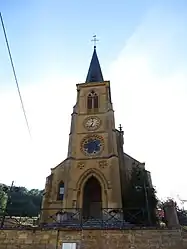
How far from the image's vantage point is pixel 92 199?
21.5 metres

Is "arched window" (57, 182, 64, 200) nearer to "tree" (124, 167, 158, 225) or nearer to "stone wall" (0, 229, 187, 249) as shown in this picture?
"tree" (124, 167, 158, 225)

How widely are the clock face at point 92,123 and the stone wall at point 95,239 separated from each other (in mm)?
14410

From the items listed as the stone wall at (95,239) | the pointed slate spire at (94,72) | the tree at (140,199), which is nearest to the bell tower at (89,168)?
the tree at (140,199)

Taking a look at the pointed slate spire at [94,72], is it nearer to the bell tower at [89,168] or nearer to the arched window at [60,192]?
the bell tower at [89,168]

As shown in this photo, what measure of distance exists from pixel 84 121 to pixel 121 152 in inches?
226

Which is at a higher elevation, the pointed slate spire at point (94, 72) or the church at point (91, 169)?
the pointed slate spire at point (94, 72)

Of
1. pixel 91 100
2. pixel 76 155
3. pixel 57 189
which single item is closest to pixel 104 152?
pixel 76 155

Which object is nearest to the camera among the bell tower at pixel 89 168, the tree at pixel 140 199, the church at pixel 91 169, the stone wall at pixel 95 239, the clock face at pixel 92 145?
the stone wall at pixel 95 239

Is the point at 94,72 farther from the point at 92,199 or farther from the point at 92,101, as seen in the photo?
the point at 92,199

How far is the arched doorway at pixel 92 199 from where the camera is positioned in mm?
20281

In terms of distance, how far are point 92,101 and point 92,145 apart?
6.72 m

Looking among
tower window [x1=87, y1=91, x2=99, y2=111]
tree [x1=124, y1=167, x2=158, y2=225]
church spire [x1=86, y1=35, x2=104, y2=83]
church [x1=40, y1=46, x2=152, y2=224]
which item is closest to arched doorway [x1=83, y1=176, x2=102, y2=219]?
church [x1=40, y1=46, x2=152, y2=224]

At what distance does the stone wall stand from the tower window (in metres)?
17.3

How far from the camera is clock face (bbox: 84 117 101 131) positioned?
24.4 m
